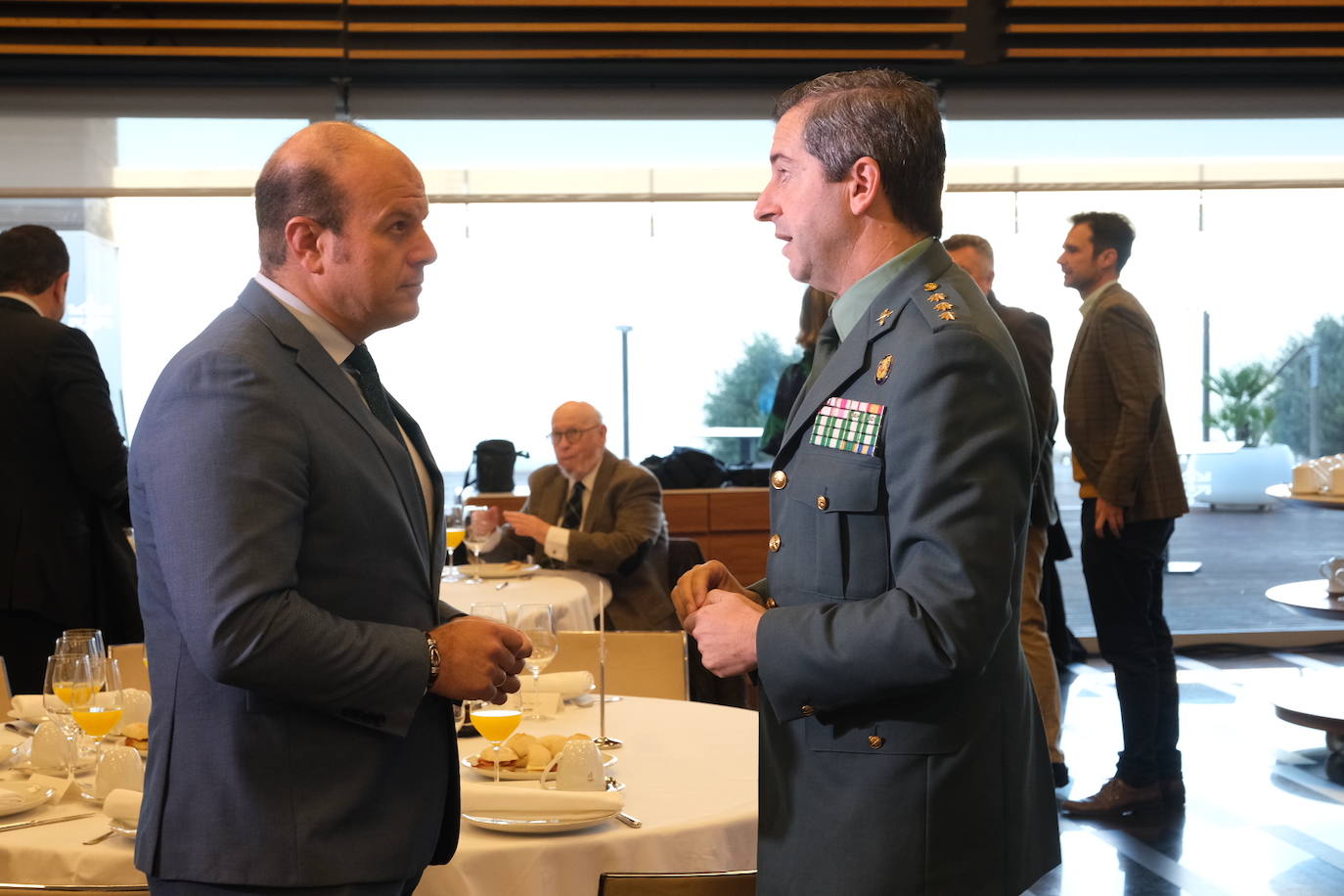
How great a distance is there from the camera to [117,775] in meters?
2.21

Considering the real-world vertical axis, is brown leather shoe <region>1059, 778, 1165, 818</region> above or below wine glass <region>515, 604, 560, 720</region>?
below

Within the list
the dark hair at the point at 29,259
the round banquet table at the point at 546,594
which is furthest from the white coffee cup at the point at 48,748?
the dark hair at the point at 29,259

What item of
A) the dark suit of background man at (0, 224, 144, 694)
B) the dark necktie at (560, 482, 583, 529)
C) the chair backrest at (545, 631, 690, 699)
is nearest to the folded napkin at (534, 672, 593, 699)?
the chair backrest at (545, 631, 690, 699)

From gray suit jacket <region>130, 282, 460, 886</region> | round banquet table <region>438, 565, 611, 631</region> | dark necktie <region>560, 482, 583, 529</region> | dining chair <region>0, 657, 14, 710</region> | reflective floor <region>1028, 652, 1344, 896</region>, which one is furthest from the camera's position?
dark necktie <region>560, 482, 583, 529</region>

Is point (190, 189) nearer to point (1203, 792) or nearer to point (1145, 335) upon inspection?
point (1145, 335)

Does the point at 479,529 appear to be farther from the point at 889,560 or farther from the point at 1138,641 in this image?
the point at 889,560

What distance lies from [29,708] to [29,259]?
1740 mm

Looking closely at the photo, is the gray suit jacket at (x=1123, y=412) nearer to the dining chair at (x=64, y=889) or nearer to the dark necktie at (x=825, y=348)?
the dark necktie at (x=825, y=348)

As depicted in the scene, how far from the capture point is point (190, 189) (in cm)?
699

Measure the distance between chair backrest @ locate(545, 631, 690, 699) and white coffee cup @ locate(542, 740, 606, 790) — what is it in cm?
117

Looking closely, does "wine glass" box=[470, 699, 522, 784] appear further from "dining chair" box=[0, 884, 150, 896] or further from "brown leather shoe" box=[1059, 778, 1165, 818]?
"brown leather shoe" box=[1059, 778, 1165, 818]

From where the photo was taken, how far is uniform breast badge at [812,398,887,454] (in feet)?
4.99

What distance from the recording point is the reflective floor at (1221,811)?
3.97 meters

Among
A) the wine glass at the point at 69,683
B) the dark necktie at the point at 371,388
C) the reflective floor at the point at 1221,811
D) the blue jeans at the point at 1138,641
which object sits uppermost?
the dark necktie at the point at 371,388
